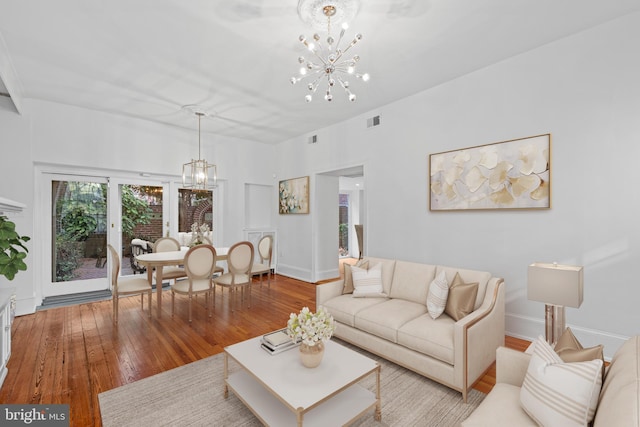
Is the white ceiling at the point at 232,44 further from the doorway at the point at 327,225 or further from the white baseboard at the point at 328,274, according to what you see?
the white baseboard at the point at 328,274

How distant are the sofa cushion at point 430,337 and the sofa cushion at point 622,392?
1026 millimetres

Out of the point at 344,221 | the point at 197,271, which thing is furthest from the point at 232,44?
the point at 344,221

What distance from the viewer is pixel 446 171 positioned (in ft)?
12.1

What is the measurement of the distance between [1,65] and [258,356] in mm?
3823

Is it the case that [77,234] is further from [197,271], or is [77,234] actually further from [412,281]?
[412,281]

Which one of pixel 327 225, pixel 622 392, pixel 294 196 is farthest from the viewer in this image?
pixel 294 196

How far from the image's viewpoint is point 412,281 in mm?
3152

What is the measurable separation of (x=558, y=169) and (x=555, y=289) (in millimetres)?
1563

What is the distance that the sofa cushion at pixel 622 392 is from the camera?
918mm

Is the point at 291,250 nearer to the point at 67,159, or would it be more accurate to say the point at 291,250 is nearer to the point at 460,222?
the point at 460,222

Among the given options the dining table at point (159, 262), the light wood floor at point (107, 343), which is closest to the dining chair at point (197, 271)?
the dining table at point (159, 262)

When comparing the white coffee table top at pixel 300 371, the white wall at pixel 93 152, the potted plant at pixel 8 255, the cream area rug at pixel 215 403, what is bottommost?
the cream area rug at pixel 215 403

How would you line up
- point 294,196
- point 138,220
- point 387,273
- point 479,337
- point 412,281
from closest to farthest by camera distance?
point 479,337 → point 412,281 → point 387,273 → point 138,220 → point 294,196

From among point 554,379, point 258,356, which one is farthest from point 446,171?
point 258,356
